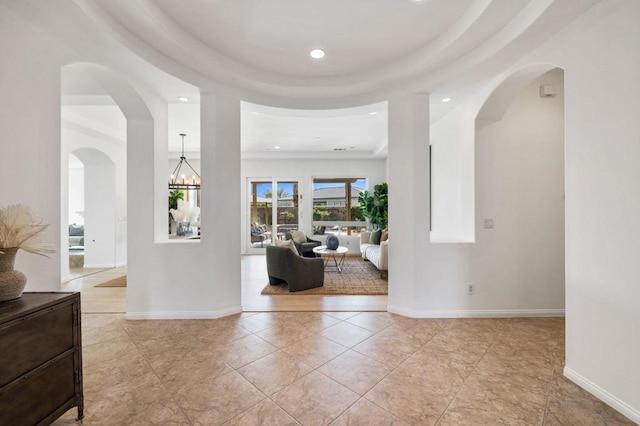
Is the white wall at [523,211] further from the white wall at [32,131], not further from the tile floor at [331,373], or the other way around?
the white wall at [32,131]

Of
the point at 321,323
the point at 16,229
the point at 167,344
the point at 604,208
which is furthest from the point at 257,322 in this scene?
the point at 604,208

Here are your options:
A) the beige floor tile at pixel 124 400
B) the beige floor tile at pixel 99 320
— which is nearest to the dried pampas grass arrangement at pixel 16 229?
the beige floor tile at pixel 124 400

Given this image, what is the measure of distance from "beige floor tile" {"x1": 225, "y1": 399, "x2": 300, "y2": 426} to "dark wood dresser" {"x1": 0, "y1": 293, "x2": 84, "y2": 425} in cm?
96

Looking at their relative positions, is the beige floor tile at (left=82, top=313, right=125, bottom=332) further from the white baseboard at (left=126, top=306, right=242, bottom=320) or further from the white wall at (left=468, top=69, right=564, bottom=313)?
the white wall at (left=468, top=69, right=564, bottom=313)

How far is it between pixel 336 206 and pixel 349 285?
12.7 feet

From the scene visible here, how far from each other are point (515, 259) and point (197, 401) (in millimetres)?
3639

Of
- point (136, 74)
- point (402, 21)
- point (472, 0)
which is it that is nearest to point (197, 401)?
point (136, 74)

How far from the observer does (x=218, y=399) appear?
189 cm

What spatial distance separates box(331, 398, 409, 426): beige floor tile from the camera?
167 centimetres

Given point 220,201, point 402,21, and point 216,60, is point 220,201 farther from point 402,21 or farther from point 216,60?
point 402,21

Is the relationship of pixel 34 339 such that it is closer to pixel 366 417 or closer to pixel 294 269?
pixel 366 417

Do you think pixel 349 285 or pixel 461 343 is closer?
pixel 461 343

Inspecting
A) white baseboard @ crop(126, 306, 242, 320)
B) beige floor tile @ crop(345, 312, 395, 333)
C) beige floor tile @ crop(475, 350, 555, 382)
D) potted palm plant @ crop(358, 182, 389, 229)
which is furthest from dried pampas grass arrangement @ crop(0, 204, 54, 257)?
potted palm plant @ crop(358, 182, 389, 229)

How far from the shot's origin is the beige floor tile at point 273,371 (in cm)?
205
